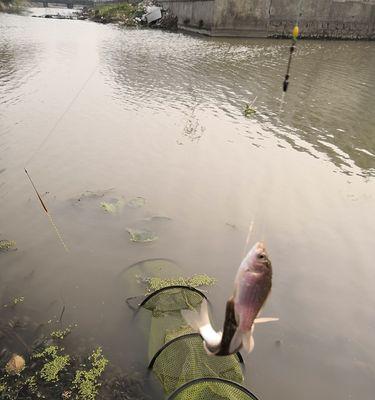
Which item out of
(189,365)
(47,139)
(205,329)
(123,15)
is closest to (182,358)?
(189,365)

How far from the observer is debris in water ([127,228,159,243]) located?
7.75 meters

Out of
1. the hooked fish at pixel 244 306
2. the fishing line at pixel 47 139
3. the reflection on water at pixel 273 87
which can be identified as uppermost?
the hooked fish at pixel 244 306

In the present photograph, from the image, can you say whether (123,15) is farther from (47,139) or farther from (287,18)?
(47,139)

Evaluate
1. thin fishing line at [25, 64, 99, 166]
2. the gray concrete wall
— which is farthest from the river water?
the gray concrete wall

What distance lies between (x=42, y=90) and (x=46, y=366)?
53.0 feet

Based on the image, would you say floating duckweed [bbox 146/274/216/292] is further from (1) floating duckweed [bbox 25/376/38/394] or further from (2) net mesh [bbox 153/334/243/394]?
(1) floating duckweed [bbox 25/376/38/394]

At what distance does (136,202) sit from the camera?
9.12 m

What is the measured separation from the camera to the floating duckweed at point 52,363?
488 cm

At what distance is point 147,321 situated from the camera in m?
5.74

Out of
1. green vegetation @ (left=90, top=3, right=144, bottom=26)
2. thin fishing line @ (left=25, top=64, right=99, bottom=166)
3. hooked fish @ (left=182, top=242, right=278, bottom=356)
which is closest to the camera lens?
hooked fish @ (left=182, top=242, right=278, bottom=356)

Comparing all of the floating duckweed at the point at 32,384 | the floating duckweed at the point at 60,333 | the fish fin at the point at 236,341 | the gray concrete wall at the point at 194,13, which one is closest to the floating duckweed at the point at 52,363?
the floating duckweed at the point at 32,384

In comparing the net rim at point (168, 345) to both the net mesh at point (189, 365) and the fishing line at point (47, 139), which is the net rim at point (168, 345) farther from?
the fishing line at point (47, 139)

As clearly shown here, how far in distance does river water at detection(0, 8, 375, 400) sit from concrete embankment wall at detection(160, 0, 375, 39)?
898 inches

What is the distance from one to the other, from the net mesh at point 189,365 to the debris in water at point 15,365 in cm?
208
